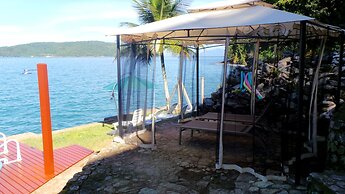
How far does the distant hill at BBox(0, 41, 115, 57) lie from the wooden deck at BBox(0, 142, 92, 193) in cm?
9301

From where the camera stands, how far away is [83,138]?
8.20 metres

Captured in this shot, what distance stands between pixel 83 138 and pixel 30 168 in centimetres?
241

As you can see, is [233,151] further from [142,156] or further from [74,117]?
[74,117]

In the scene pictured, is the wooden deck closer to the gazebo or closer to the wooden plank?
the wooden plank

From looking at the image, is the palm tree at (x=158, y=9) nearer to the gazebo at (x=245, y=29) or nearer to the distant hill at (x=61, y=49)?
the gazebo at (x=245, y=29)

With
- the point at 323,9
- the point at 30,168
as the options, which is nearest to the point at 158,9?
the point at 323,9

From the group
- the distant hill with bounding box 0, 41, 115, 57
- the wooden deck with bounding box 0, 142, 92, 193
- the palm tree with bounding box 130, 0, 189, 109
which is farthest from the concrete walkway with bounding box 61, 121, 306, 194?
the distant hill with bounding box 0, 41, 115, 57

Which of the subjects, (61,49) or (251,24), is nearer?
(251,24)

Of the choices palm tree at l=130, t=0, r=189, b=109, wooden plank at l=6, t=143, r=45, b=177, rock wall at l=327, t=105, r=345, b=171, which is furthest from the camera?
palm tree at l=130, t=0, r=189, b=109

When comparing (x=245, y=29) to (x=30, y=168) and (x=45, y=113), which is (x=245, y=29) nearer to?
(x=45, y=113)

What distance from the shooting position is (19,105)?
81.8 ft

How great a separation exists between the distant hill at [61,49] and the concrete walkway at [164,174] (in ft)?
314

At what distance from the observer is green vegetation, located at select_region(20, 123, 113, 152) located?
24.9 ft

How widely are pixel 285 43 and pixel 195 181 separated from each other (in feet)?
10.4
